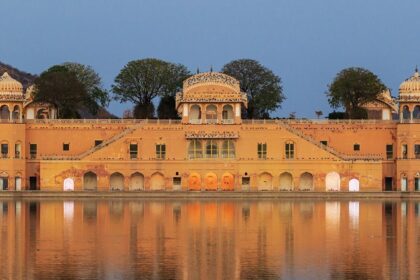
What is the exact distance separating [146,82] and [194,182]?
13430mm

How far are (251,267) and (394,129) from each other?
4665cm

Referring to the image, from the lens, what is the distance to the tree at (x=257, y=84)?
269ft

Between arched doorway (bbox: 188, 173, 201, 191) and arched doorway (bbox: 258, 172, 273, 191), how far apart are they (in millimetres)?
3943

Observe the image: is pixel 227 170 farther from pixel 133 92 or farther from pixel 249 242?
pixel 249 242

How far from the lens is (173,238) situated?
35.5 metres

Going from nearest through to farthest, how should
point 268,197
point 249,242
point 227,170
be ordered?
1. point 249,242
2. point 268,197
3. point 227,170

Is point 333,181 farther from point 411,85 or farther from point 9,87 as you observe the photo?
point 9,87

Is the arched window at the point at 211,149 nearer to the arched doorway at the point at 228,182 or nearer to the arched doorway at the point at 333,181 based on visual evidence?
the arched doorway at the point at 228,182

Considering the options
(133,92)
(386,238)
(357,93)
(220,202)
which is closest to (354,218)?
(386,238)

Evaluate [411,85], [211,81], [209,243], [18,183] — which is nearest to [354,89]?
[411,85]

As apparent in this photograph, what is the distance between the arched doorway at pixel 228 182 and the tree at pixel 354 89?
12.4m

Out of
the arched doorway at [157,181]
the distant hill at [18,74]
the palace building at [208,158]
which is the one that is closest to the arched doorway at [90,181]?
the palace building at [208,158]

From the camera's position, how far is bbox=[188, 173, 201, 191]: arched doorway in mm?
70562

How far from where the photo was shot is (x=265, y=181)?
71.1 meters
